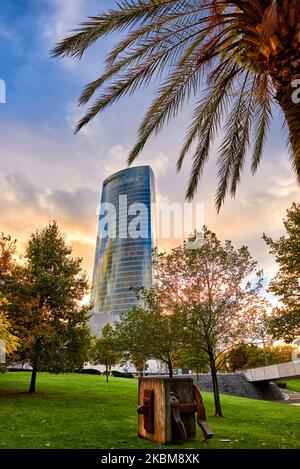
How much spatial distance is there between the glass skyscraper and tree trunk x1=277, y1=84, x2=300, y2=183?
150800 millimetres

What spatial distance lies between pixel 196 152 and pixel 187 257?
8781 mm

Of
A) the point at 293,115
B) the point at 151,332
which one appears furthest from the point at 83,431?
the point at 151,332

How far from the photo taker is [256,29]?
629 centimetres

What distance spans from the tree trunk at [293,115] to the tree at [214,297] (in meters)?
11.7

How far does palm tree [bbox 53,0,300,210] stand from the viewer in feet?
19.6

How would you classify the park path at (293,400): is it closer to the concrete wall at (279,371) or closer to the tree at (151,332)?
the concrete wall at (279,371)

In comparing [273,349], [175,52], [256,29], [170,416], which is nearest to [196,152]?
[175,52]

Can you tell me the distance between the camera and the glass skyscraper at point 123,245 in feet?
547

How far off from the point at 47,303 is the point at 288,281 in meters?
13.7

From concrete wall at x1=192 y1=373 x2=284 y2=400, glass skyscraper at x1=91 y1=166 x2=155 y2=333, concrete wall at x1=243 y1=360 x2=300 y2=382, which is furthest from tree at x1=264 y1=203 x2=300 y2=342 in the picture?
glass skyscraper at x1=91 y1=166 x2=155 y2=333

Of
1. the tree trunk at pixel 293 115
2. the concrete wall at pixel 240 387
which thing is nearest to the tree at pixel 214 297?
the tree trunk at pixel 293 115

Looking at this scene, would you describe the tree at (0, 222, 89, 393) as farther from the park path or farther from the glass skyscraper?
the glass skyscraper

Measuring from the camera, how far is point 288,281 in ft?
61.1
